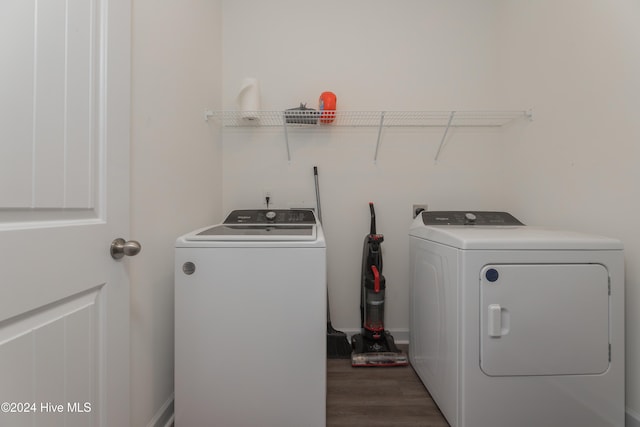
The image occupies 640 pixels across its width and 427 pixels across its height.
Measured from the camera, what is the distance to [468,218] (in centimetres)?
160

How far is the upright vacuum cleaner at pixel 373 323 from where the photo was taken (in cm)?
165

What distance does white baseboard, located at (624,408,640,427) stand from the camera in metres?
1.07

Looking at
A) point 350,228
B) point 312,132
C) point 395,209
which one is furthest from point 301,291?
point 312,132

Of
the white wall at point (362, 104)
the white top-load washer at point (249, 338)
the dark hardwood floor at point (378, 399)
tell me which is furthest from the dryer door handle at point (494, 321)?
the white wall at point (362, 104)

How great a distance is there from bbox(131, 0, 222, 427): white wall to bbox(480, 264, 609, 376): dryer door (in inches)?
54.8

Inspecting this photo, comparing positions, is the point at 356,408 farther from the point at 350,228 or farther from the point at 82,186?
the point at 82,186

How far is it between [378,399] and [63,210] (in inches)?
61.8

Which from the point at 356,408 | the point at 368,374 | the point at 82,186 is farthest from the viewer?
the point at 368,374

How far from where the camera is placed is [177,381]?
3.60 ft

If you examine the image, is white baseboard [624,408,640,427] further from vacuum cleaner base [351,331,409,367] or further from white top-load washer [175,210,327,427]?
white top-load washer [175,210,327,427]

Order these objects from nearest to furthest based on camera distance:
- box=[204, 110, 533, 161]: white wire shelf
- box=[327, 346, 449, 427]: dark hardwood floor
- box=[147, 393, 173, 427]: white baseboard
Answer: box=[147, 393, 173, 427]: white baseboard, box=[327, 346, 449, 427]: dark hardwood floor, box=[204, 110, 533, 161]: white wire shelf

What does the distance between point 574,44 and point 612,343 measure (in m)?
1.47

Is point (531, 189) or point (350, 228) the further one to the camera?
point (350, 228)

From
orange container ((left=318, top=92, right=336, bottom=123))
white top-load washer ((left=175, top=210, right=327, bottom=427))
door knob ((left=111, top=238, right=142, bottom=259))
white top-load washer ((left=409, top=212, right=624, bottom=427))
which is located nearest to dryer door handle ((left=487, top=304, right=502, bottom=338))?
white top-load washer ((left=409, top=212, right=624, bottom=427))
